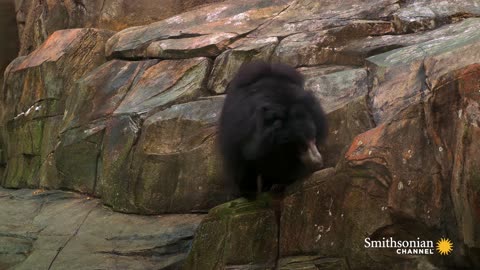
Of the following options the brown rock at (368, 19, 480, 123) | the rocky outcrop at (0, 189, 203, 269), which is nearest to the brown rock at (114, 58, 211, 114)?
the rocky outcrop at (0, 189, 203, 269)

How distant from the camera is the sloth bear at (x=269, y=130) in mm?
4750

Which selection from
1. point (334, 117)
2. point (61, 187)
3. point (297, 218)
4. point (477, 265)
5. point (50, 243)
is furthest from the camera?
point (61, 187)

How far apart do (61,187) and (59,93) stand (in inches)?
57.4

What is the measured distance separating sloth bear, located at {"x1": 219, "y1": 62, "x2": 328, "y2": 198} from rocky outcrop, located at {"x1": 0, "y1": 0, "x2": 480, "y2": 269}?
193 millimetres

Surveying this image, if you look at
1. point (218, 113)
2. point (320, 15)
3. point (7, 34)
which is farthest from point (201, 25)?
point (7, 34)

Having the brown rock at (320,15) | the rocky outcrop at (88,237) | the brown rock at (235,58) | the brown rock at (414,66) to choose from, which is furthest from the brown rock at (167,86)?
the brown rock at (414,66)

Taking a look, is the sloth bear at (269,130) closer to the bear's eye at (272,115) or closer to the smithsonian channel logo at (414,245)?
the bear's eye at (272,115)

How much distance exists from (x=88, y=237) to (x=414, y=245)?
11.4ft

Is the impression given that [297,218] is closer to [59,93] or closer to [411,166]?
[411,166]

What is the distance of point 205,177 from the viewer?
6629 millimetres

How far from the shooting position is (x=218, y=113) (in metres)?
6.79

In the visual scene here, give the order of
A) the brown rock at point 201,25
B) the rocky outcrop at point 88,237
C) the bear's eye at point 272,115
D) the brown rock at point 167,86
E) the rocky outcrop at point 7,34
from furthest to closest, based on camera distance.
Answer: the rocky outcrop at point 7,34
the brown rock at point 201,25
the brown rock at point 167,86
the rocky outcrop at point 88,237
the bear's eye at point 272,115

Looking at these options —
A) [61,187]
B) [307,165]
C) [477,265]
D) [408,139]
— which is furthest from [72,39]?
[477,265]

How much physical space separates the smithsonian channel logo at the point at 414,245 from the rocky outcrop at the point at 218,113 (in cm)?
3
